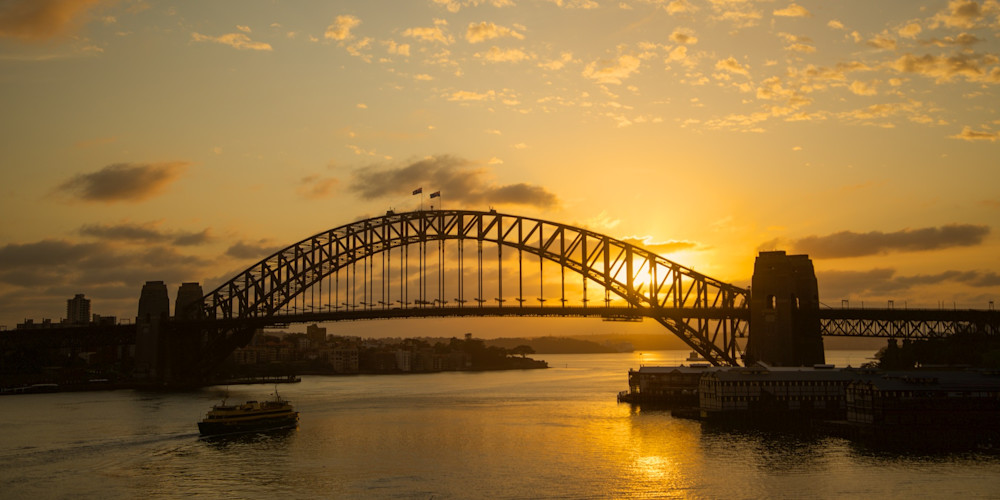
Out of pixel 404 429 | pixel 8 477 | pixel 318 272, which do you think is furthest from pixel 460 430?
pixel 318 272

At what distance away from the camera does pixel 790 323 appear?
106812 millimetres

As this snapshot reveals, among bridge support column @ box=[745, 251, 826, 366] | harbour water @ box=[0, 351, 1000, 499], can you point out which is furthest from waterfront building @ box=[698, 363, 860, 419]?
bridge support column @ box=[745, 251, 826, 366]

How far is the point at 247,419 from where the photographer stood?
8125cm

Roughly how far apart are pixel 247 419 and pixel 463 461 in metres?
27.4

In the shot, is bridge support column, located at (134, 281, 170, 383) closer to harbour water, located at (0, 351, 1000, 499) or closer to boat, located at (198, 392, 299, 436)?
harbour water, located at (0, 351, 1000, 499)

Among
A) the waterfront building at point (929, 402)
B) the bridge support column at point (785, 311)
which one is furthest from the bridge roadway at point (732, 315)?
the waterfront building at point (929, 402)

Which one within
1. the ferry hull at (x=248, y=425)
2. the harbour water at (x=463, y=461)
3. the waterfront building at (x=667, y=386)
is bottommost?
the harbour water at (x=463, y=461)

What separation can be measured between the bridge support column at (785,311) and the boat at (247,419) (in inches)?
2149

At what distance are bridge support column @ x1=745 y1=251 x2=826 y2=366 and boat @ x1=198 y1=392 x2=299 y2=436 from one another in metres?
54.6

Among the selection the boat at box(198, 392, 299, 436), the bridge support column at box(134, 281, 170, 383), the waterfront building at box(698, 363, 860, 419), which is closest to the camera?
the boat at box(198, 392, 299, 436)

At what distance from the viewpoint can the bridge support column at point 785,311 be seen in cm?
10631

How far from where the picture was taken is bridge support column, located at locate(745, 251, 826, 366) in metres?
106

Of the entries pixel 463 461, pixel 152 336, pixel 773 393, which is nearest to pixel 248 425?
pixel 463 461

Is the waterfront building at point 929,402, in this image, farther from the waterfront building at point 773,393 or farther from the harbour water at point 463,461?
the waterfront building at point 773,393
